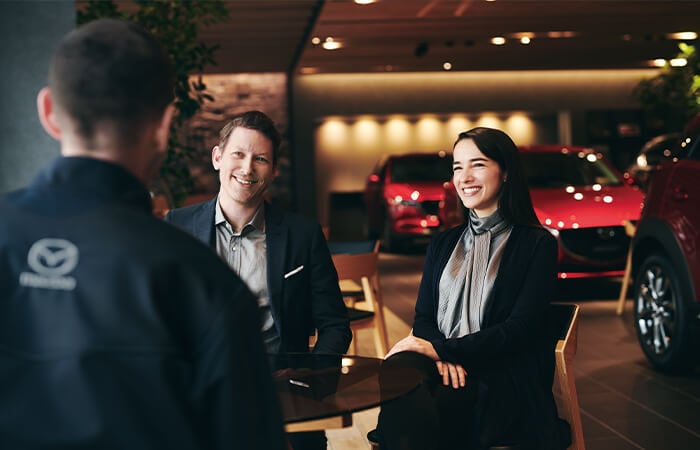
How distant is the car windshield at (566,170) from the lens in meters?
8.70

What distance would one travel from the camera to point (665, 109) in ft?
41.4

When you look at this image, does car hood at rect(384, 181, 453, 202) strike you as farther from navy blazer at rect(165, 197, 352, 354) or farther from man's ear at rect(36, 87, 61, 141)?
man's ear at rect(36, 87, 61, 141)

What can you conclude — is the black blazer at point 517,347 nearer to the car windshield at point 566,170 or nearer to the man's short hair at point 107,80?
the man's short hair at point 107,80

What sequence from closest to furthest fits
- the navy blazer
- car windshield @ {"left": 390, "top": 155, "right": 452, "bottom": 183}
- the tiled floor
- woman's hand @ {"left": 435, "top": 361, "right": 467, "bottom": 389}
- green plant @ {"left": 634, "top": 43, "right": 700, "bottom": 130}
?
woman's hand @ {"left": 435, "top": 361, "right": 467, "bottom": 389}
the navy blazer
the tiled floor
green plant @ {"left": 634, "top": 43, "right": 700, "bottom": 130}
car windshield @ {"left": 390, "top": 155, "right": 452, "bottom": 183}

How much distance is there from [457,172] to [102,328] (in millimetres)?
1969

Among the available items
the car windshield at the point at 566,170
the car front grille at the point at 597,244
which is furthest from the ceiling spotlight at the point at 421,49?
the car front grille at the point at 597,244

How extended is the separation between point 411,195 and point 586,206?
4822mm

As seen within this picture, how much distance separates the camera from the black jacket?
3.17 feet

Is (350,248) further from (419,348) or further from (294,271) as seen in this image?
(419,348)

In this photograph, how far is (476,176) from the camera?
2.80 meters

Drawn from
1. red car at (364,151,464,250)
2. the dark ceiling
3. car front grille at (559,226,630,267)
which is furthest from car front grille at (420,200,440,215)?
car front grille at (559,226,630,267)

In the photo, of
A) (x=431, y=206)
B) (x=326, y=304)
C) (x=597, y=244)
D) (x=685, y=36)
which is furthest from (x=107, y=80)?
(x=685, y=36)

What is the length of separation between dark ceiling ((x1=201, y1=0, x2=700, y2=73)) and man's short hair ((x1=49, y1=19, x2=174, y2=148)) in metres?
9.61

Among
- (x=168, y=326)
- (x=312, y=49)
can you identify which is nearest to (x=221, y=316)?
(x=168, y=326)
